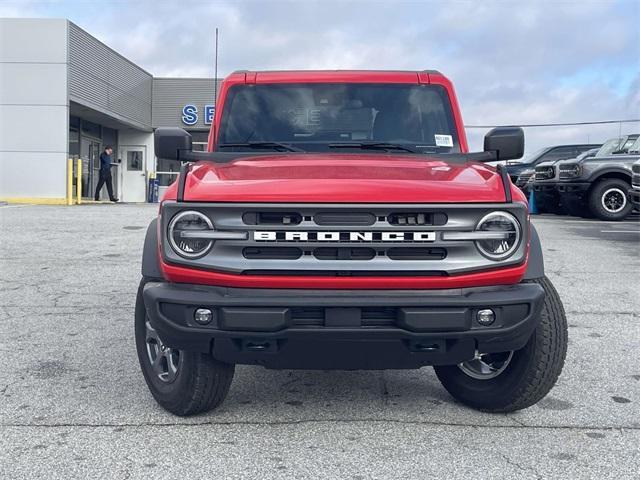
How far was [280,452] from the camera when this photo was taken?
3.12m

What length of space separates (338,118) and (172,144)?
1115mm

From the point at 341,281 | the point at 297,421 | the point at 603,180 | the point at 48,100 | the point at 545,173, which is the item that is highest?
the point at 48,100

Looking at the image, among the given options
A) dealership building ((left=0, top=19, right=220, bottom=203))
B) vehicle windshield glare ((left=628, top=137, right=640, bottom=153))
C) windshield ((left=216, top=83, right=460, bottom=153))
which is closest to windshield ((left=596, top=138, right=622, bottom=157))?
vehicle windshield glare ((left=628, top=137, right=640, bottom=153))

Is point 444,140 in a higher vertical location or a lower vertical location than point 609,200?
higher

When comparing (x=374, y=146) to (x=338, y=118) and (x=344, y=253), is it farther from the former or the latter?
(x=344, y=253)

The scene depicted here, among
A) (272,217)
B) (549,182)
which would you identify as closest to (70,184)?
(549,182)

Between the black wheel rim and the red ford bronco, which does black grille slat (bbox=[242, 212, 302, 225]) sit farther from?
the black wheel rim

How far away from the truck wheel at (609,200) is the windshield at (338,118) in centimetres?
1171

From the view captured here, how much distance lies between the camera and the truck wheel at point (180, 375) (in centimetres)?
335

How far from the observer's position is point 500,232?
3.05m

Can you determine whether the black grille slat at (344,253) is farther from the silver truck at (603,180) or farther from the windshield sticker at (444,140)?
the silver truck at (603,180)

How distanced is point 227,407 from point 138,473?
0.87 metres

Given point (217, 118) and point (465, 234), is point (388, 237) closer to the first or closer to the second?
point (465, 234)

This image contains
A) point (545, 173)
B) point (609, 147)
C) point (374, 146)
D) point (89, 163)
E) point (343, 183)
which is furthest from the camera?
point (89, 163)
